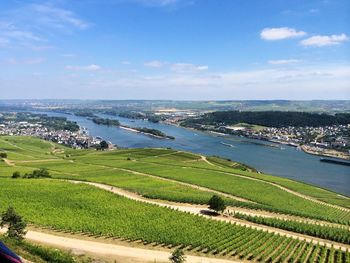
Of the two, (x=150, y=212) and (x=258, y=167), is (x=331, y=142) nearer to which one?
(x=258, y=167)

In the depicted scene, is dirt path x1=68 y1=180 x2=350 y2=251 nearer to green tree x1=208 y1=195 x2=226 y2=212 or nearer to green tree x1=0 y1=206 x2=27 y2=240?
green tree x1=208 y1=195 x2=226 y2=212

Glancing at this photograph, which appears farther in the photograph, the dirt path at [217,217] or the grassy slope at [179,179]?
the grassy slope at [179,179]

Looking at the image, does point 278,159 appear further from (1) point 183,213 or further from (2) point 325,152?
(1) point 183,213

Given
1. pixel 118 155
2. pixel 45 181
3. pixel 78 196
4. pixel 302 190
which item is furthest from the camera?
pixel 118 155

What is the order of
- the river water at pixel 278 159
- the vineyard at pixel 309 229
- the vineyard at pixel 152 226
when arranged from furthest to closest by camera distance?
the river water at pixel 278 159 < the vineyard at pixel 309 229 < the vineyard at pixel 152 226

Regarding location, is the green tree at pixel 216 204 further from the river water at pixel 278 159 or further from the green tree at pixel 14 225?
the river water at pixel 278 159

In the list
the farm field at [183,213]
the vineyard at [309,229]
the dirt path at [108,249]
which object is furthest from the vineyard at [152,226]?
the vineyard at [309,229]

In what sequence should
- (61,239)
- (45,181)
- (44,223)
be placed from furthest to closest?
1. (45,181)
2. (44,223)
3. (61,239)

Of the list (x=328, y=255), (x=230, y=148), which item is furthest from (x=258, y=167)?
(x=328, y=255)

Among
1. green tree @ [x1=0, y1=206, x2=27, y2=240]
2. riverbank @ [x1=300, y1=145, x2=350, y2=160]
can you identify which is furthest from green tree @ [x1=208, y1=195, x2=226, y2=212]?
riverbank @ [x1=300, y1=145, x2=350, y2=160]
